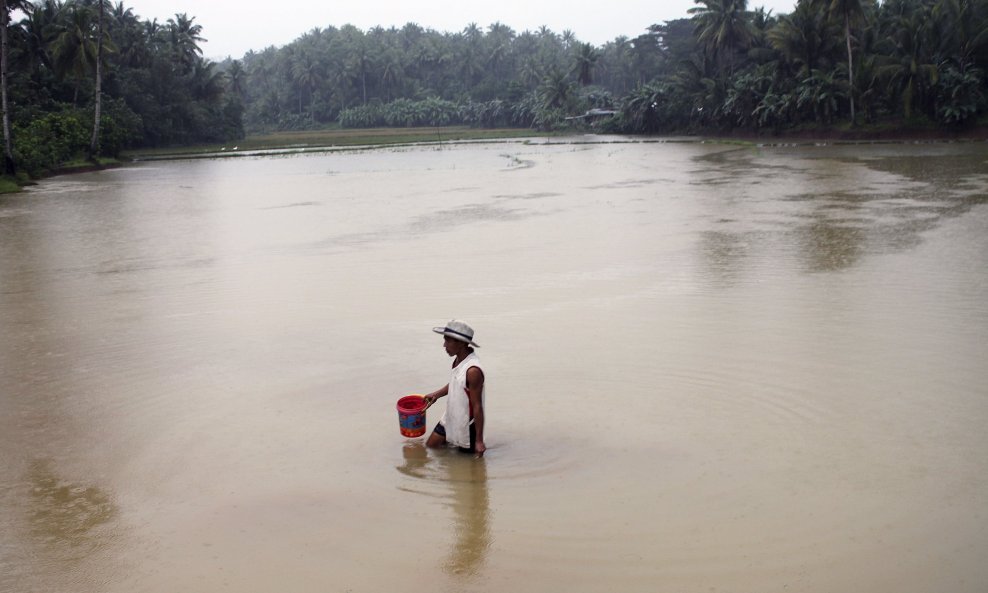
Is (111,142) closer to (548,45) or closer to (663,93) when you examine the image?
(663,93)

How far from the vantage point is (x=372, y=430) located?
18.7 feet

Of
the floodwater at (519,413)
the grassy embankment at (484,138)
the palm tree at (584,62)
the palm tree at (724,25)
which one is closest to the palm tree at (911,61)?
the grassy embankment at (484,138)

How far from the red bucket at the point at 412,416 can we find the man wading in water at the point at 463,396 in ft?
0.24

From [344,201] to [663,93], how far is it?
39.6 meters

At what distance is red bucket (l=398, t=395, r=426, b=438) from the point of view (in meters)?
5.05

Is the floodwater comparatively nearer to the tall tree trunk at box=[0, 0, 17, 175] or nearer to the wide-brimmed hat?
the wide-brimmed hat

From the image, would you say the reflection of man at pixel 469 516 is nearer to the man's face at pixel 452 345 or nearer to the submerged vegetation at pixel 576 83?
the man's face at pixel 452 345

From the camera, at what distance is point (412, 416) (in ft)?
16.6

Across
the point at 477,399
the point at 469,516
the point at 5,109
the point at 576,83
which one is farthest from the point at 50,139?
the point at 576,83

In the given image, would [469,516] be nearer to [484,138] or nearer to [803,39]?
[803,39]

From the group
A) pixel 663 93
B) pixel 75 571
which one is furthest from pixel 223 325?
pixel 663 93

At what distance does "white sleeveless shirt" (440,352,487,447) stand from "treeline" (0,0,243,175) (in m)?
29.7

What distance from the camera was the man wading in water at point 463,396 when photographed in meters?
4.84

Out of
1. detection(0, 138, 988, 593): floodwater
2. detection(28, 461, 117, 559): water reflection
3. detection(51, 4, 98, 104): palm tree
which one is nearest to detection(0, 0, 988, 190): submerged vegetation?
detection(51, 4, 98, 104): palm tree
